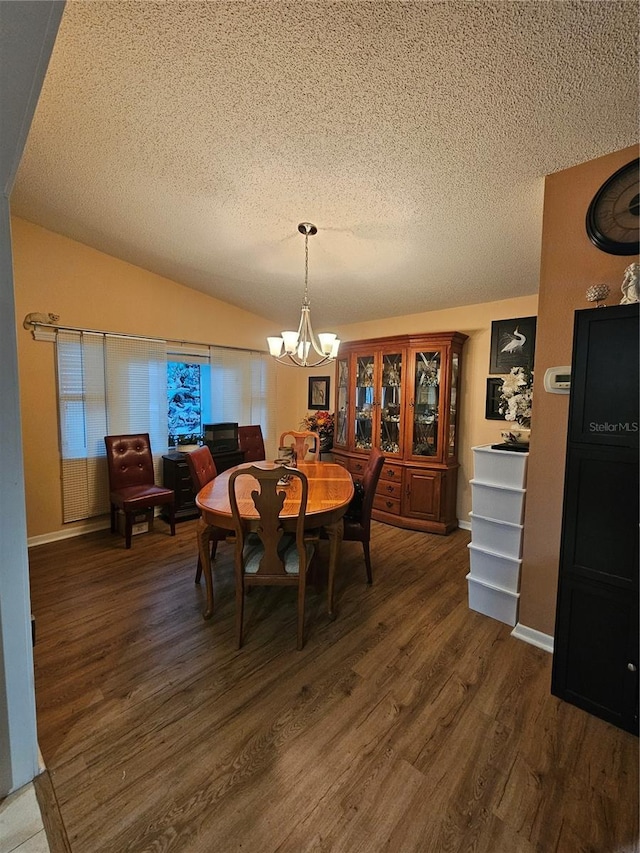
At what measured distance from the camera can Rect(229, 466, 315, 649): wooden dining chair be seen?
176cm

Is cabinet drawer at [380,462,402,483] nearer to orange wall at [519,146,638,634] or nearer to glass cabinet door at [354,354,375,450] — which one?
glass cabinet door at [354,354,375,450]

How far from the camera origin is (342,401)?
4.32 meters

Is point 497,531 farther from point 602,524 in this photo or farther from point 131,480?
point 131,480

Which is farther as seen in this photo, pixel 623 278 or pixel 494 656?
pixel 494 656

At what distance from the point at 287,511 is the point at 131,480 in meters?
2.40

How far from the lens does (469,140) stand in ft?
5.32

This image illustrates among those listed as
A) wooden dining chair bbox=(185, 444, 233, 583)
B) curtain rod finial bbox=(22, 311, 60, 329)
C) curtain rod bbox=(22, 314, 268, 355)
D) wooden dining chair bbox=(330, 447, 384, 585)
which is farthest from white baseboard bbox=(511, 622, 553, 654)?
curtain rod finial bbox=(22, 311, 60, 329)

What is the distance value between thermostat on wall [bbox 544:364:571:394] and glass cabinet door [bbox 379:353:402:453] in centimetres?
188

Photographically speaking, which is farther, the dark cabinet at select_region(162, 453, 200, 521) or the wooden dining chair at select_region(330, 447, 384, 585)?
the dark cabinet at select_region(162, 453, 200, 521)

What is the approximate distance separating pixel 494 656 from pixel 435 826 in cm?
94

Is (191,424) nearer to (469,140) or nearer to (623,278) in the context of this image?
(469,140)

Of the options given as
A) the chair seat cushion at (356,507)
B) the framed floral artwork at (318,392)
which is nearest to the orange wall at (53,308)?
the framed floral artwork at (318,392)

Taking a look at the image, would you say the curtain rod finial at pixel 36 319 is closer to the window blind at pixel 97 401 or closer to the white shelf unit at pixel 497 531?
the window blind at pixel 97 401

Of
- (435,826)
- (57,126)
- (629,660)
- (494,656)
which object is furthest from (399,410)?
(57,126)
